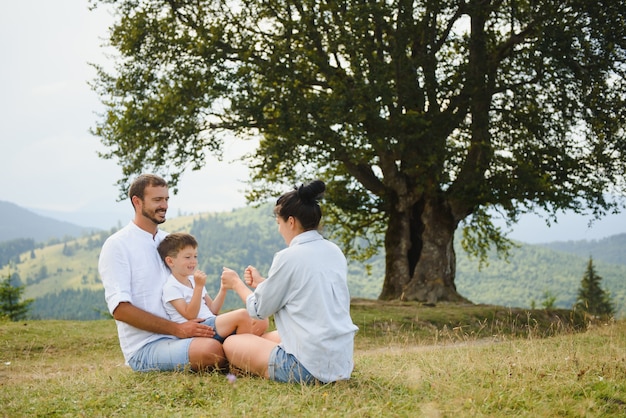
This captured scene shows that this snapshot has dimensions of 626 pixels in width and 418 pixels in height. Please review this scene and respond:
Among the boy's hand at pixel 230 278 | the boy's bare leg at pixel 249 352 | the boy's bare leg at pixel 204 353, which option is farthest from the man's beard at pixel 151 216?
the boy's bare leg at pixel 249 352

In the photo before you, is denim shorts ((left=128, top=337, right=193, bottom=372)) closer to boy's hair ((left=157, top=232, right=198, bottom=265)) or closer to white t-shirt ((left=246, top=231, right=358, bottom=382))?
boy's hair ((left=157, top=232, right=198, bottom=265))

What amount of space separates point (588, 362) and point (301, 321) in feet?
12.7

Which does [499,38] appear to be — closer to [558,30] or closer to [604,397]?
[558,30]

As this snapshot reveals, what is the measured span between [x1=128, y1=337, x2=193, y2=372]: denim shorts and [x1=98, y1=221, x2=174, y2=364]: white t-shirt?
0.23 feet

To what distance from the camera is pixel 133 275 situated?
24.3ft

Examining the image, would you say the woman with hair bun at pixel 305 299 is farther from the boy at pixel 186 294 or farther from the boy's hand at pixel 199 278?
the boy at pixel 186 294

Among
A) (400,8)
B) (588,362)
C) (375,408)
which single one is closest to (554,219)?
(400,8)

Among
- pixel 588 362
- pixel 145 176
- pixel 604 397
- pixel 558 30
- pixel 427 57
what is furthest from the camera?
pixel 427 57

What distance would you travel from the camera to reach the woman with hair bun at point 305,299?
6.59 metres

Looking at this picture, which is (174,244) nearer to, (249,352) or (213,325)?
(213,325)

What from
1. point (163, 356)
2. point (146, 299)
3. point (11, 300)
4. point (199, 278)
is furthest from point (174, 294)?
point (11, 300)

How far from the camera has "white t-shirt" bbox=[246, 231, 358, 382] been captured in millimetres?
6578

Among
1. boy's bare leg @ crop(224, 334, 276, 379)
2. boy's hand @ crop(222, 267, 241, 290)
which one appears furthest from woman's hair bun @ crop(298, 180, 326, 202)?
boy's bare leg @ crop(224, 334, 276, 379)

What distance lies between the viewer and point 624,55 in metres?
19.2
